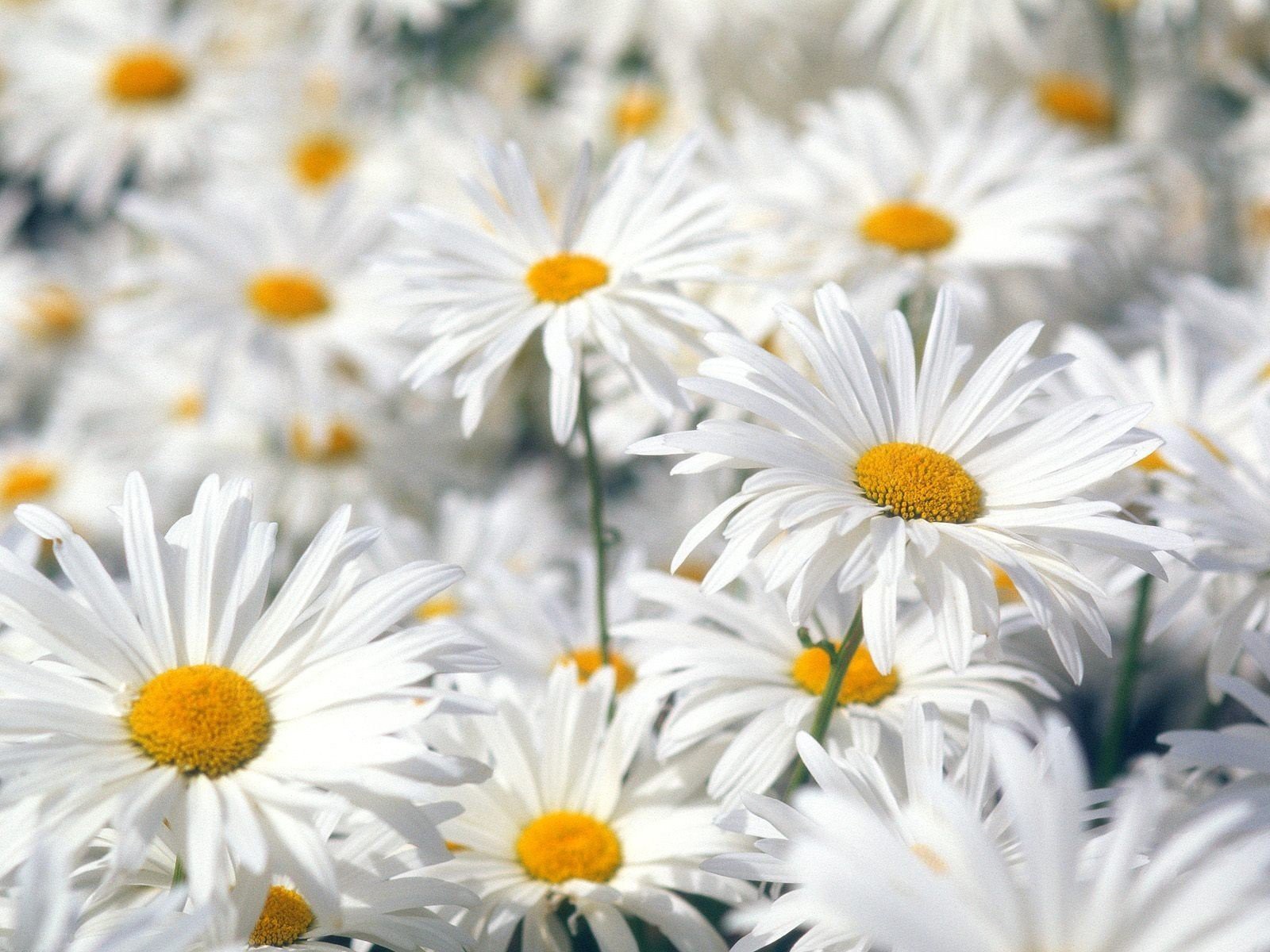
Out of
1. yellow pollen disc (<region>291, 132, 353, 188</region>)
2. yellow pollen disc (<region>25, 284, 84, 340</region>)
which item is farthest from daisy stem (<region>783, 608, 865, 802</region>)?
yellow pollen disc (<region>25, 284, 84, 340</region>)

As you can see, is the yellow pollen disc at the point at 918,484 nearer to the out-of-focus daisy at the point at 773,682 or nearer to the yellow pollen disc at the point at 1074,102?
the out-of-focus daisy at the point at 773,682

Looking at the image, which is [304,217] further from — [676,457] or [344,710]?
[344,710]

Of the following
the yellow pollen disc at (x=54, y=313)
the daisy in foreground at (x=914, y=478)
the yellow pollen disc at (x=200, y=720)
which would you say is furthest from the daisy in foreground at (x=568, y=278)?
the yellow pollen disc at (x=54, y=313)

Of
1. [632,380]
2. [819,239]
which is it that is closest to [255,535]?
[632,380]

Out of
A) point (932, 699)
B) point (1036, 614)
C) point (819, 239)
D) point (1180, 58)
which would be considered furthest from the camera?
point (1180, 58)

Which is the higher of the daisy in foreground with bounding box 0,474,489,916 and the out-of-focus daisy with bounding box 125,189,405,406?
the out-of-focus daisy with bounding box 125,189,405,406

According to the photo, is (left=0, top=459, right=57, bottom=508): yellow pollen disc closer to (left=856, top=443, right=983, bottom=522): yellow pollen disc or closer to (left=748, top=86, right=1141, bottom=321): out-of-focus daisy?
(left=748, top=86, right=1141, bottom=321): out-of-focus daisy
